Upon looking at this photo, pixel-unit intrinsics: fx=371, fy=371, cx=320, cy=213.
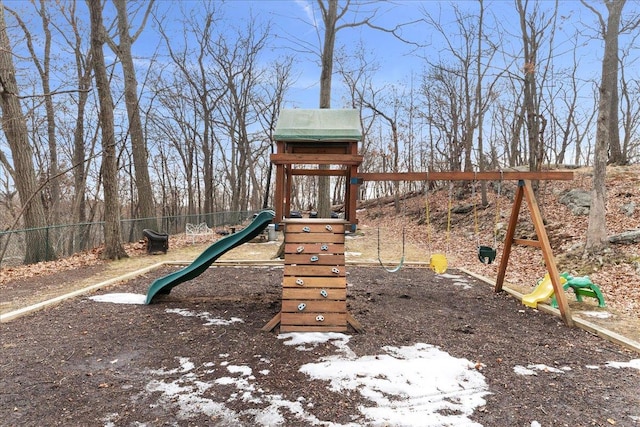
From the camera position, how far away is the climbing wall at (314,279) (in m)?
3.87

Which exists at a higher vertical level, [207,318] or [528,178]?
[528,178]

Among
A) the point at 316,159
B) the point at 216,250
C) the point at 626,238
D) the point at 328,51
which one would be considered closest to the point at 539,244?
the point at 316,159

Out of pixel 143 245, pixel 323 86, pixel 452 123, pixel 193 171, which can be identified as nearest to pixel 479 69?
pixel 452 123

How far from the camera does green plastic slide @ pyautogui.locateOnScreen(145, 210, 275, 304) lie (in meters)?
4.45

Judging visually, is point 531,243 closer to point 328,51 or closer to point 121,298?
point 121,298

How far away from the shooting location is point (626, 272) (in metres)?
6.14

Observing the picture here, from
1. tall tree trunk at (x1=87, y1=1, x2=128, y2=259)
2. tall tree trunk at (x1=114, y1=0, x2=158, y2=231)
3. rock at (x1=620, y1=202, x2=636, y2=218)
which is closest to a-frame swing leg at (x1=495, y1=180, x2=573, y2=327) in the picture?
rock at (x1=620, y1=202, x2=636, y2=218)

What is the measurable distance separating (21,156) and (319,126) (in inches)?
307

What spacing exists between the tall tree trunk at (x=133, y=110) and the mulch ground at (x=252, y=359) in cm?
802

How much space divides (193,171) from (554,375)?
980 inches

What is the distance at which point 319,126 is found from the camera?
4.62 meters

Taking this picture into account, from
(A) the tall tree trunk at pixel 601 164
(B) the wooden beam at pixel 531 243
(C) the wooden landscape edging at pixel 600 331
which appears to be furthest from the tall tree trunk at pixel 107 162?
(A) the tall tree trunk at pixel 601 164

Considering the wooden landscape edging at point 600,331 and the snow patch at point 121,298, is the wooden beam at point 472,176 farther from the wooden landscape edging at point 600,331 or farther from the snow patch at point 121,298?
the snow patch at point 121,298

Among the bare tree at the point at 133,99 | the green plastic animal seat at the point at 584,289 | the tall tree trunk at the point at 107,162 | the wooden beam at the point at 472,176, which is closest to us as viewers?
the wooden beam at the point at 472,176
